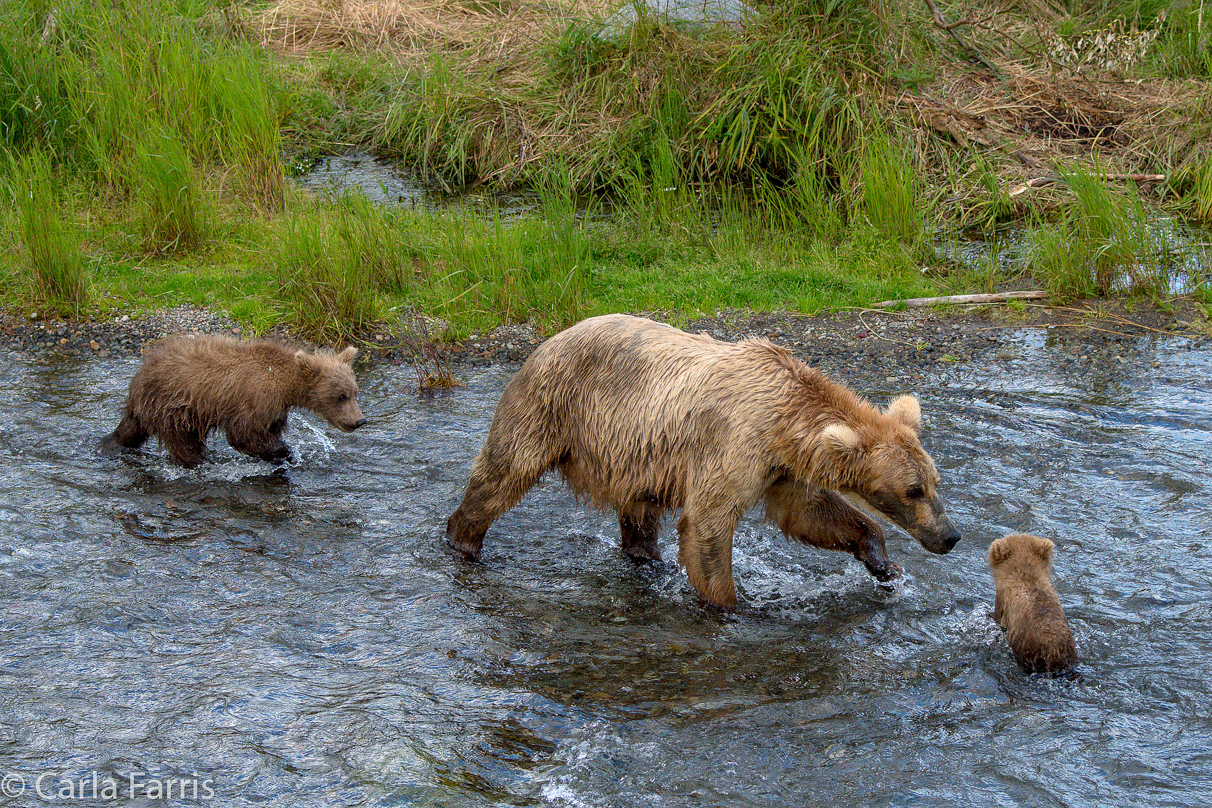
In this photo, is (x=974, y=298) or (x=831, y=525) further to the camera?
(x=974, y=298)

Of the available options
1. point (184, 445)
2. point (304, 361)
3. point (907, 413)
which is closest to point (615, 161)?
point (304, 361)

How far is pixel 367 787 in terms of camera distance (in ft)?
12.5

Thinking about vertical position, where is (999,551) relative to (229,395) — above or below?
above

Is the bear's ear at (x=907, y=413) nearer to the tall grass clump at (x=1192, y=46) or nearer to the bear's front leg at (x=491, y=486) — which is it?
the bear's front leg at (x=491, y=486)

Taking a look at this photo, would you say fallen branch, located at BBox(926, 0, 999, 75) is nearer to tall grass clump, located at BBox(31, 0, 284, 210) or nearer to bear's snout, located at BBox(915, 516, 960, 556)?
tall grass clump, located at BBox(31, 0, 284, 210)

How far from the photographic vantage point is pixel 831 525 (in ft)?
16.6

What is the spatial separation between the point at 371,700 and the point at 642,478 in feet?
5.25

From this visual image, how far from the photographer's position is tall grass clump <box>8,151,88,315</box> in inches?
332

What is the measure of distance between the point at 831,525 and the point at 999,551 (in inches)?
30.5

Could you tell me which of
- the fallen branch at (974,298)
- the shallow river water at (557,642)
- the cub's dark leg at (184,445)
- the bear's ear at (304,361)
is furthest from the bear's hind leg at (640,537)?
the fallen branch at (974,298)

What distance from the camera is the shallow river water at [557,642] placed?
3855 millimetres

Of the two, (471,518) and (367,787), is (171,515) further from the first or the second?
(367,787)

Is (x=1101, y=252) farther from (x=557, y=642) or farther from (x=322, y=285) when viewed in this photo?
(x=322, y=285)

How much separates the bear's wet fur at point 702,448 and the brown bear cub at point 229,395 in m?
1.61
